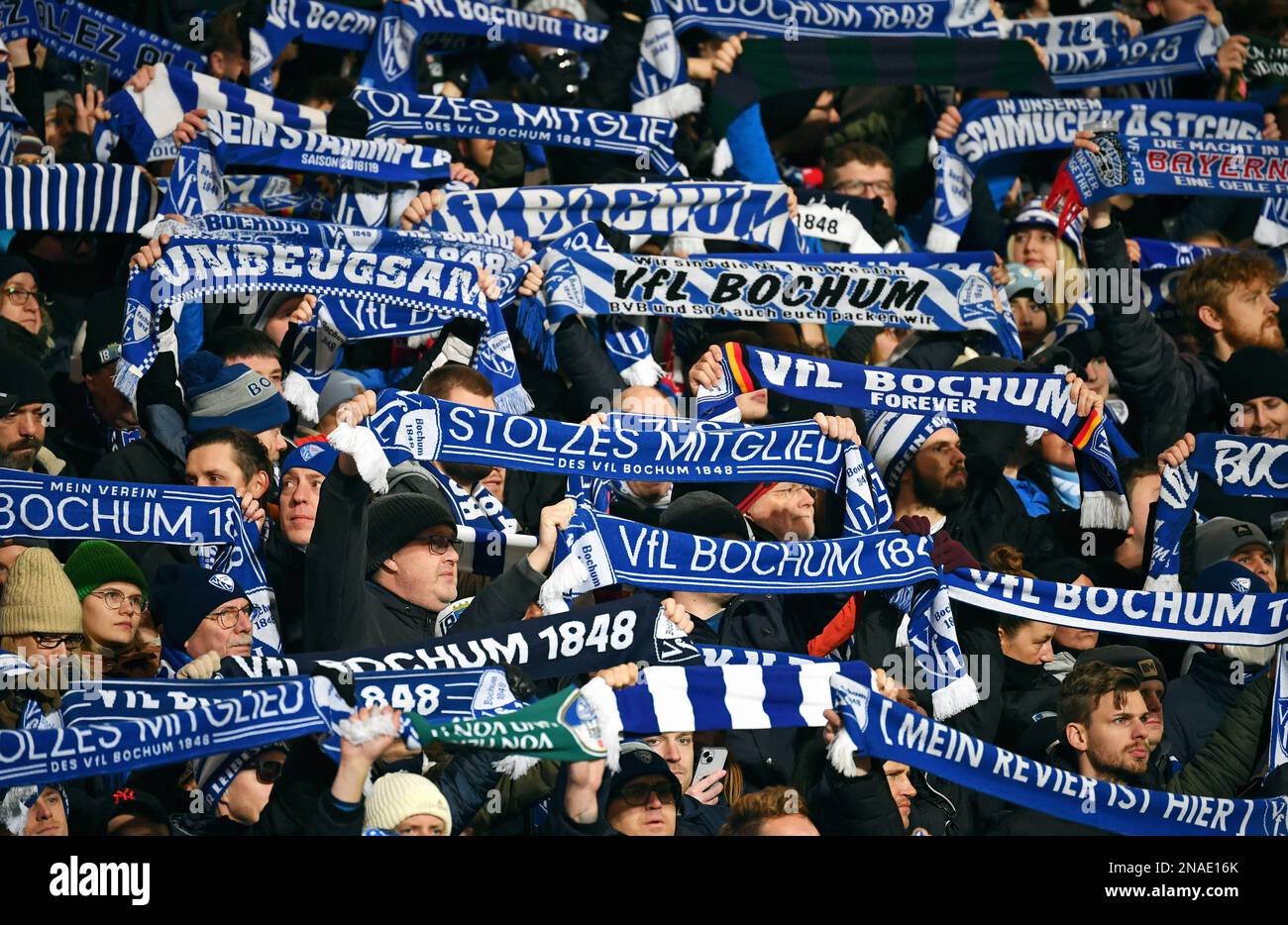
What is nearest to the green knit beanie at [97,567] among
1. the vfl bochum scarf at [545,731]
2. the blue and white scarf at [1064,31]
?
the vfl bochum scarf at [545,731]

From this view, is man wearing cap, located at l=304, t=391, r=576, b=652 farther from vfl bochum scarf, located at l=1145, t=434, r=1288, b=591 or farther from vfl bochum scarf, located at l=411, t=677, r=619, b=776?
vfl bochum scarf, located at l=1145, t=434, r=1288, b=591

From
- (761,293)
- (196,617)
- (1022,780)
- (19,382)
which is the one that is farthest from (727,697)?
(19,382)

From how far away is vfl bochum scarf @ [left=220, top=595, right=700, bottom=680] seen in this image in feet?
23.6

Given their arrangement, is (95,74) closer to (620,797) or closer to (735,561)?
(735,561)

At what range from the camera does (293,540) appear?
7.91m

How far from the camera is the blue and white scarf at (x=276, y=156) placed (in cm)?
972

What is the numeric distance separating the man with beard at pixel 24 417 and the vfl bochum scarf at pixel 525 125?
240 centimetres

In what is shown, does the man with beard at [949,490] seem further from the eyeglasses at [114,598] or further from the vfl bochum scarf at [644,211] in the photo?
the eyeglasses at [114,598]

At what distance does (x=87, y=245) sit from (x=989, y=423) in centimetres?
432

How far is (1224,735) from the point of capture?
7.91m

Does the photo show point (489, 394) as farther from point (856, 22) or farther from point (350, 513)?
point (856, 22)

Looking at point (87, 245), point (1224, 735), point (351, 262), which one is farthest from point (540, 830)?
point (87, 245)

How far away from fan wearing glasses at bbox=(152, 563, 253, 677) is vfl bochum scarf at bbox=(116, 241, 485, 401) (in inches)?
66.5
